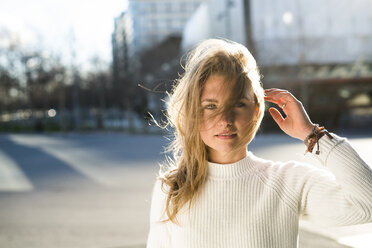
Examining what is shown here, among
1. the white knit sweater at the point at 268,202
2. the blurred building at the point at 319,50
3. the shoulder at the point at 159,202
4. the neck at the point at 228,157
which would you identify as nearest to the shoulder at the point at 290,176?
the white knit sweater at the point at 268,202

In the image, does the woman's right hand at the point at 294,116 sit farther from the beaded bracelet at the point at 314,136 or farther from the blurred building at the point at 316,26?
the blurred building at the point at 316,26

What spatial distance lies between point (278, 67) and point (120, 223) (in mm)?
18796

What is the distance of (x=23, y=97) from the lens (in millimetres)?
40000

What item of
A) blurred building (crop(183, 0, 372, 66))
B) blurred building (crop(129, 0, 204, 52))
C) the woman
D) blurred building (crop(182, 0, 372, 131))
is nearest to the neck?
the woman

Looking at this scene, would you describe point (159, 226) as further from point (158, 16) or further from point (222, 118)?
point (158, 16)

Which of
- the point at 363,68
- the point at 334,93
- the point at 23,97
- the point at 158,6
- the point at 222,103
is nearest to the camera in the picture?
the point at 222,103

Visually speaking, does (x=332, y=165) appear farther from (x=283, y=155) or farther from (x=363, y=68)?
(x=363, y=68)

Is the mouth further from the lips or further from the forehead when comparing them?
the forehead

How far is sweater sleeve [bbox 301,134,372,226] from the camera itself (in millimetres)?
1465

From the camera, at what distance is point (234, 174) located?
1.79 m

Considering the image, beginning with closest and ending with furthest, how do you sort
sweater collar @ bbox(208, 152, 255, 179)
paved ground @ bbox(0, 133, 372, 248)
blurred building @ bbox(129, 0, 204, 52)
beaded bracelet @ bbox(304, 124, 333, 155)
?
beaded bracelet @ bbox(304, 124, 333, 155) → sweater collar @ bbox(208, 152, 255, 179) → paved ground @ bbox(0, 133, 372, 248) → blurred building @ bbox(129, 0, 204, 52)

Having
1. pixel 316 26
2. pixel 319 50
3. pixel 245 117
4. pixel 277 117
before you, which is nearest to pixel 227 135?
pixel 245 117

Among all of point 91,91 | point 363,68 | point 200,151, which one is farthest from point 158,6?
point 200,151

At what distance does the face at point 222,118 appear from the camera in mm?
1679
